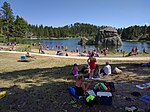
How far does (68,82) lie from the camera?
10891mm

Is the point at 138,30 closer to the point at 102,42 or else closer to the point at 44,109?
the point at 102,42

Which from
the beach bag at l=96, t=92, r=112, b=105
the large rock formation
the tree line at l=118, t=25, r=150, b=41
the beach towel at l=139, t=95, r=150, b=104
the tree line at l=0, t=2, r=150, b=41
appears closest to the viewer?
the beach bag at l=96, t=92, r=112, b=105

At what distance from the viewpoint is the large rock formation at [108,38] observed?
79.9 metres

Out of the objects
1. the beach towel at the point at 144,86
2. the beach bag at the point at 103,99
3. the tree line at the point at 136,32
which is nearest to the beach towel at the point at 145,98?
the beach towel at the point at 144,86

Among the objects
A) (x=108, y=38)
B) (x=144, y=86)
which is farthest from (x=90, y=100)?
(x=108, y=38)

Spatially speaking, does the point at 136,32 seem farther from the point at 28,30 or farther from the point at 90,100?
the point at 90,100

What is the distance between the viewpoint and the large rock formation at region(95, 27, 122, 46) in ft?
262

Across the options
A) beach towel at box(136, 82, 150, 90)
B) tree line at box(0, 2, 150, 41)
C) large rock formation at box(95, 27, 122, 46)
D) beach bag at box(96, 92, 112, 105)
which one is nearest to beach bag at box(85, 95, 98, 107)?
beach bag at box(96, 92, 112, 105)

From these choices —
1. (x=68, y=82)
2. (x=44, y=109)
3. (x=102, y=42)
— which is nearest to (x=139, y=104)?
(x=44, y=109)

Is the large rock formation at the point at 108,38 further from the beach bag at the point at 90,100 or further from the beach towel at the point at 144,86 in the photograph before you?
the beach bag at the point at 90,100

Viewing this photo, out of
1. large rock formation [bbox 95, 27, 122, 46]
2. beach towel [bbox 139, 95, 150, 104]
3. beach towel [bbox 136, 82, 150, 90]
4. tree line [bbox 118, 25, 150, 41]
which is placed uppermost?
tree line [bbox 118, 25, 150, 41]

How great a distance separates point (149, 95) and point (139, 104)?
1.25 m

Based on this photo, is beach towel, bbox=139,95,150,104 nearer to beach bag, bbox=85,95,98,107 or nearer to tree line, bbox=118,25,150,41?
beach bag, bbox=85,95,98,107

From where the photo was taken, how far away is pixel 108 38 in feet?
266
